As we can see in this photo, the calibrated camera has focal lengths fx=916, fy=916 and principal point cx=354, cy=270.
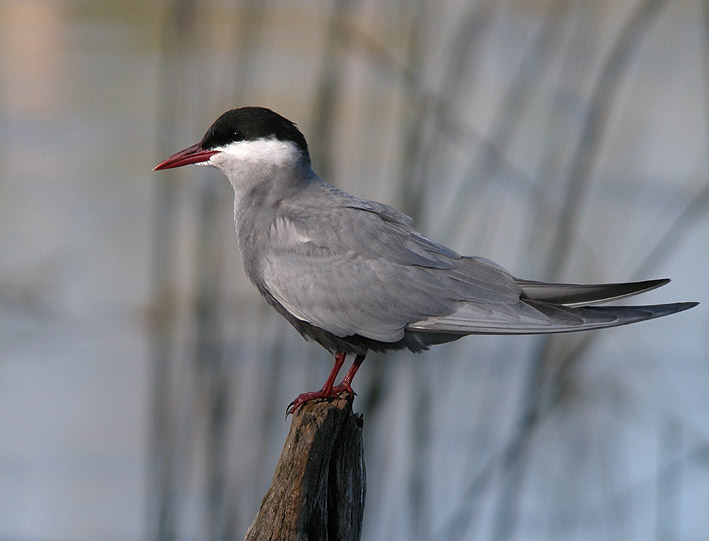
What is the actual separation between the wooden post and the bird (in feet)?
0.76

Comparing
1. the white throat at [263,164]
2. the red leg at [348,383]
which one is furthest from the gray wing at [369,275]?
the white throat at [263,164]

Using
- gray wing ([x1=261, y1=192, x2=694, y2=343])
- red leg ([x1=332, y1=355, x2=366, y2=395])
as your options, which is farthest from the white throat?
red leg ([x1=332, y1=355, x2=366, y2=395])

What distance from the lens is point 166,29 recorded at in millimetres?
3510

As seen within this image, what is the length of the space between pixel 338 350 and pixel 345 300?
0.26 metres

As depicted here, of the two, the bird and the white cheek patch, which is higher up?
the white cheek patch

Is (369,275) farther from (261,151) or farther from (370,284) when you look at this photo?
(261,151)

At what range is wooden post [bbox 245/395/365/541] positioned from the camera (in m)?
2.50

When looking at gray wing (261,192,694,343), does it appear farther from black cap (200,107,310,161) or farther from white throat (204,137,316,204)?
black cap (200,107,310,161)

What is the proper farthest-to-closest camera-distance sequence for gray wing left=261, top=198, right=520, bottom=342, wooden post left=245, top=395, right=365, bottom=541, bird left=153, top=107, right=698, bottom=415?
1. gray wing left=261, top=198, right=520, bottom=342
2. bird left=153, top=107, right=698, bottom=415
3. wooden post left=245, top=395, right=365, bottom=541

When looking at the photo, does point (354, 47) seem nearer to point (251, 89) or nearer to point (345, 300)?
point (251, 89)

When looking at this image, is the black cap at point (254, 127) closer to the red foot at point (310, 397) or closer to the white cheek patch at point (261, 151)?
the white cheek patch at point (261, 151)

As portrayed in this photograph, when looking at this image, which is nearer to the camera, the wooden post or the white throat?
the wooden post

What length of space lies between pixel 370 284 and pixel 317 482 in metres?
0.73

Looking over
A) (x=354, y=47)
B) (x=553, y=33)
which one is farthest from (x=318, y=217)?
(x=553, y=33)
